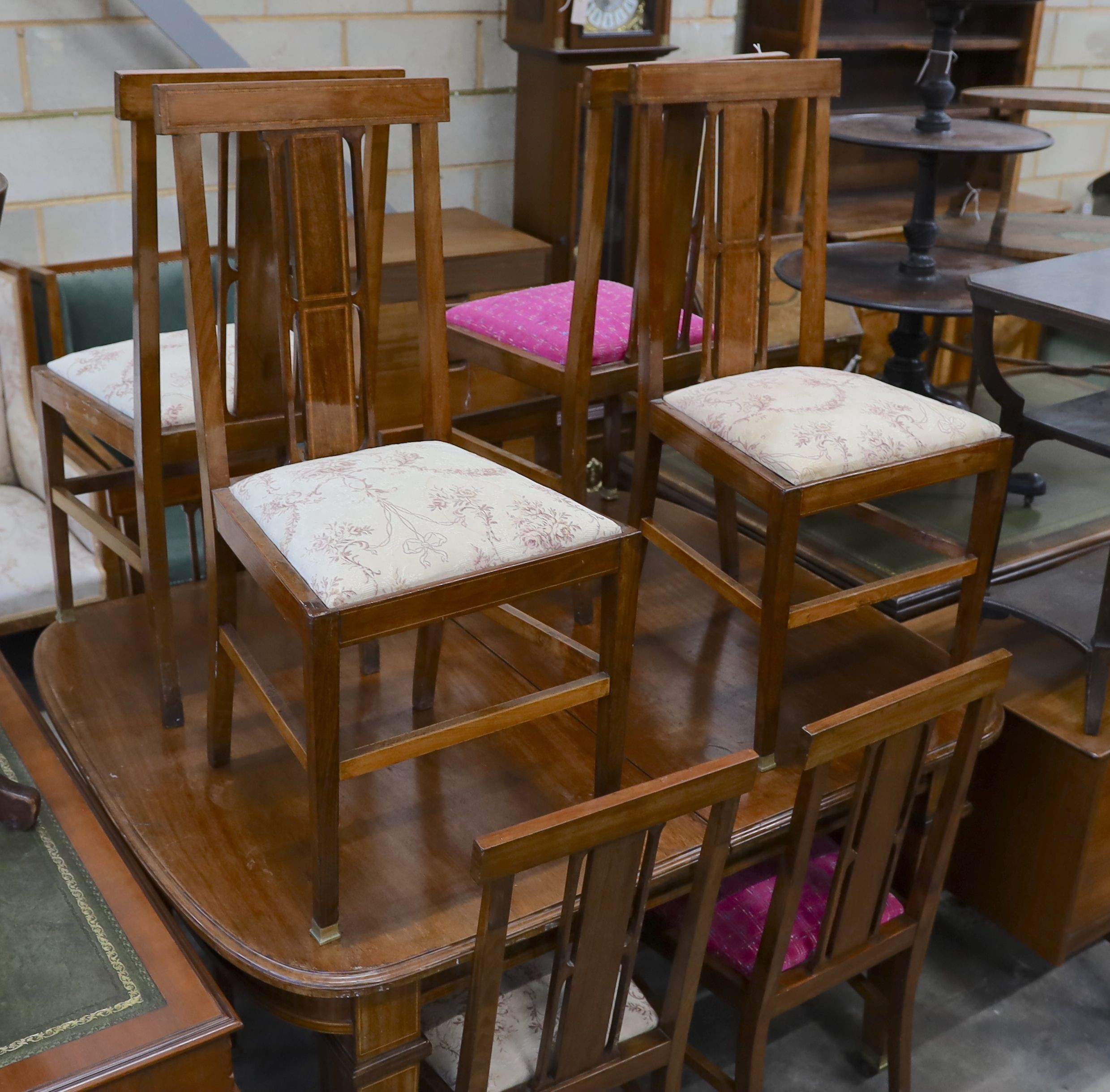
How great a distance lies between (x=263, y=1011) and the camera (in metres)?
2.00

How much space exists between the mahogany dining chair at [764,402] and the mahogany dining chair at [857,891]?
8.7 inches

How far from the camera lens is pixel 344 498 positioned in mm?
1438

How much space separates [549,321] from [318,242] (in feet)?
2.08

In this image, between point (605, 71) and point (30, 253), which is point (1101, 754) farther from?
point (30, 253)

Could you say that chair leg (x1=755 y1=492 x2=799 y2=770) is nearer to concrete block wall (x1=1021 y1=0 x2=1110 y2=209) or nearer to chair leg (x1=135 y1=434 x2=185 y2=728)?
chair leg (x1=135 y1=434 x2=185 y2=728)

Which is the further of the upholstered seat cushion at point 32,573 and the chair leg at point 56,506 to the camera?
the upholstered seat cushion at point 32,573

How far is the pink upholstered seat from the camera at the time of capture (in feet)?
5.45

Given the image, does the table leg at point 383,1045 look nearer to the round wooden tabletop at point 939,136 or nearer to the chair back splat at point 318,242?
the chair back splat at point 318,242

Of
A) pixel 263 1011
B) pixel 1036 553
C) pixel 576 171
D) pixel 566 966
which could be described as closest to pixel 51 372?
pixel 263 1011

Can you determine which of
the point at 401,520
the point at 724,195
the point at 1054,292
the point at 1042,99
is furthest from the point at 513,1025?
the point at 1042,99

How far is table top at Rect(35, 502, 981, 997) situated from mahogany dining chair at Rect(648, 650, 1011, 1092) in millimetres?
132

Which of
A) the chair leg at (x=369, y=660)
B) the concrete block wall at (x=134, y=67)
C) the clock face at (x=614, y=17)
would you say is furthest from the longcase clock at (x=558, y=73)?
the chair leg at (x=369, y=660)

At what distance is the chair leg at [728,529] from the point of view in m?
2.14

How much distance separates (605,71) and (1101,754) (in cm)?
128
